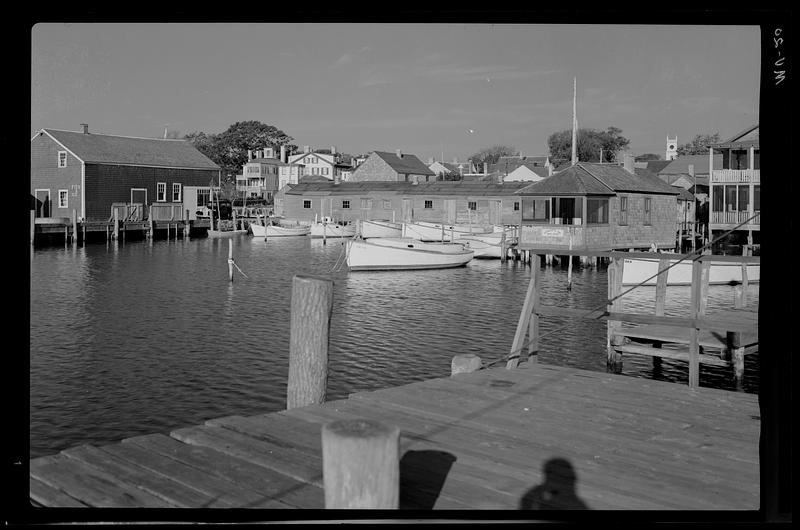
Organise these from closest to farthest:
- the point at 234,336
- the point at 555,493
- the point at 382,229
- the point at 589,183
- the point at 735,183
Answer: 1. the point at 555,493
2. the point at 234,336
3. the point at 589,183
4. the point at 735,183
5. the point at 382,229

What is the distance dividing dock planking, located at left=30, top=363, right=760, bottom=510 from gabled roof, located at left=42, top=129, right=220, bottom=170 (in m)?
63.6

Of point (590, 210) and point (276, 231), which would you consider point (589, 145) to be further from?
point (590, 210)

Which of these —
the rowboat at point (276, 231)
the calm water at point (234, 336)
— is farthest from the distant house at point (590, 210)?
the rowboat at point (276, 231)

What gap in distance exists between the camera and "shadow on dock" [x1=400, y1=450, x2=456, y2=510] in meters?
5.75

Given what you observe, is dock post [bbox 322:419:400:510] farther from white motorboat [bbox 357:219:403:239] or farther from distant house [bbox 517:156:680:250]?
→ white motorboat [bbox 357:219:403:239]

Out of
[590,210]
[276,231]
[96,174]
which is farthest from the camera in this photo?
[276,231]

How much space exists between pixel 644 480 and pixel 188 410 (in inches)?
427

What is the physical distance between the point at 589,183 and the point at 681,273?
10.9 meters

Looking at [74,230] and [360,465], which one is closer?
[360,465]

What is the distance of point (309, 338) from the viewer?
8.97m

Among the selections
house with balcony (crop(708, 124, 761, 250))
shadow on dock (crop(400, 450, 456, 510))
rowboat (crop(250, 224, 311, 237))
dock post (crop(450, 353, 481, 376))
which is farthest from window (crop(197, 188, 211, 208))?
shadow on dock (crop(400, 450, 456, 510))

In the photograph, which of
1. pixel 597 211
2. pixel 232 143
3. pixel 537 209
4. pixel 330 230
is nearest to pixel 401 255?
pixel 537 209

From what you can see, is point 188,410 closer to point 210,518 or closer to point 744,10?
point 210,518

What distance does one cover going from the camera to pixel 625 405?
353 inches
